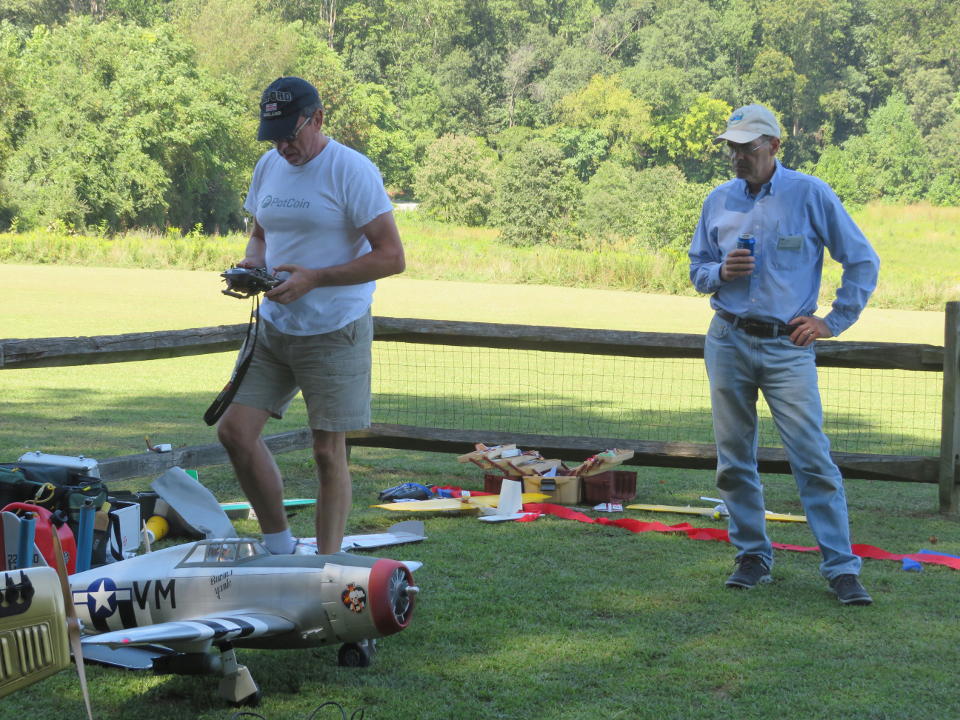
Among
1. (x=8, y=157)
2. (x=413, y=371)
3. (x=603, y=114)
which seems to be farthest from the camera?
(x=603, y=114)

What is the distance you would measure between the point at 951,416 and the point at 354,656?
460 centimetres

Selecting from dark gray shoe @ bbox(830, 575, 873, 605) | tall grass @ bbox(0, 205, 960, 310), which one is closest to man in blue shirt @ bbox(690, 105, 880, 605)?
dark gray shoe @ bbox(830, 575, 873, 605)

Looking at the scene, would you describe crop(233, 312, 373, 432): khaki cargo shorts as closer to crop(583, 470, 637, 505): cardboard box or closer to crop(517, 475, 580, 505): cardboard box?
crop(517, 475, 580, 505): cardboard box

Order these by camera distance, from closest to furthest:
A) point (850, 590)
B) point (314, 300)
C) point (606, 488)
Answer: point (314, 300), point (850, 590), point (606, 488)

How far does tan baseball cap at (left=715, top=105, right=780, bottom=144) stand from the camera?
15.6 ft

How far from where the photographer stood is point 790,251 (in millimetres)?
4832

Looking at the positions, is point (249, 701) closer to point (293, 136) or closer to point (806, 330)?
point (293, 136)

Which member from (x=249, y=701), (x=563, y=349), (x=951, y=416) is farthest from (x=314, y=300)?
(x=951, y=416)

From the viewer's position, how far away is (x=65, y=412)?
11109 mm

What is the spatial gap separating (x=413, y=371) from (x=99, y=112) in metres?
53.6

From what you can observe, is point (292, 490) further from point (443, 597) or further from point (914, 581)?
point (914, 581)

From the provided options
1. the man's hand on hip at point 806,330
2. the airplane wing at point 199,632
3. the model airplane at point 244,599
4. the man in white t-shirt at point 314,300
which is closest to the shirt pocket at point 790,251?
the man's hand on hip at point 806,330

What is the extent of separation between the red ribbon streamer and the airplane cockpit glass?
112 inches

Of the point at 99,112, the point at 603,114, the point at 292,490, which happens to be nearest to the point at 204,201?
the point at 99,112
